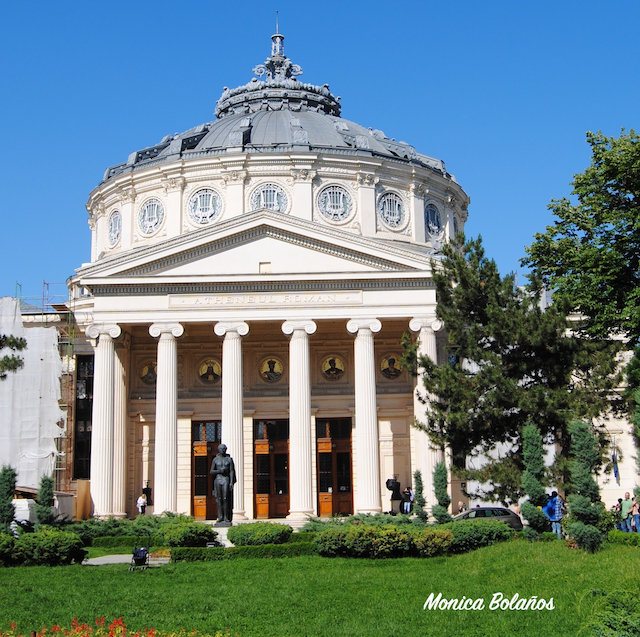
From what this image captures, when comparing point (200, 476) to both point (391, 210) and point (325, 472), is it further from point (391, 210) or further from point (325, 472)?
point (391, 210)

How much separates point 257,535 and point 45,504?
951 cm

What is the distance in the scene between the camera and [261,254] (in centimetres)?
4075

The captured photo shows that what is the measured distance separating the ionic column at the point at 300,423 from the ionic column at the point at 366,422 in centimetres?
205

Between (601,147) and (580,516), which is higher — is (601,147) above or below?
above

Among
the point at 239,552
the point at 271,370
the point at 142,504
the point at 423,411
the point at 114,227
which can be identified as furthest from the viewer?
the point at 114,227

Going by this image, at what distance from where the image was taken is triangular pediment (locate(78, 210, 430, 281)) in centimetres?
4016

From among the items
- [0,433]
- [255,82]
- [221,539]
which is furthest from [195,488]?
[255,82]

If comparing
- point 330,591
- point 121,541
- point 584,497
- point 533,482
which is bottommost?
point 330,591

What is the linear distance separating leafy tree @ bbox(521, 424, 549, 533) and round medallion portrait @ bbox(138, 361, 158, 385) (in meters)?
23.7

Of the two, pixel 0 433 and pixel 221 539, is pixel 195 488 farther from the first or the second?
pixel 221 539

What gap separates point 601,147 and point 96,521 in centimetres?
2374

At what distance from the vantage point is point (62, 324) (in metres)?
47.9

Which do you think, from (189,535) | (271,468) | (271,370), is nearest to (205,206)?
(271,370)

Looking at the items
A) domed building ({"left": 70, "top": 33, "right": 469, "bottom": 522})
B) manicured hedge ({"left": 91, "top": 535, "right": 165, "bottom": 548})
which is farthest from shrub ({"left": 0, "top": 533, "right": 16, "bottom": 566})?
domed building ({"left": 70, "top": 33, "right": 469, "bottom": 522})
